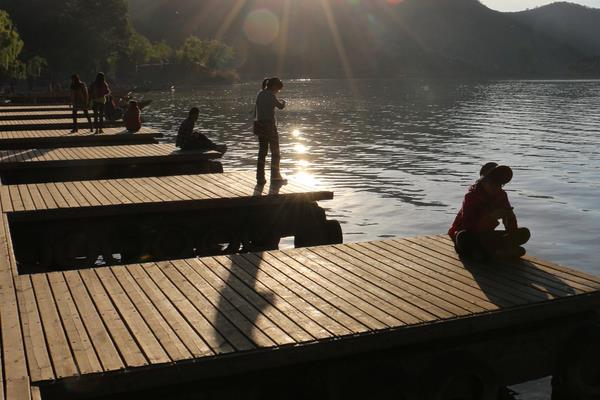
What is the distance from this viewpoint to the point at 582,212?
2114 centimetres

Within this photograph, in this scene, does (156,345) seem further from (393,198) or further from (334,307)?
(393,198)

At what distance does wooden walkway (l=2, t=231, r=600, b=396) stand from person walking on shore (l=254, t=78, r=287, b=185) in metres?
5.21

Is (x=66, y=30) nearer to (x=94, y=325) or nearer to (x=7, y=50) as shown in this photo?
(x=7, y=50)

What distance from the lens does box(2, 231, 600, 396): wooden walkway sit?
652 cm

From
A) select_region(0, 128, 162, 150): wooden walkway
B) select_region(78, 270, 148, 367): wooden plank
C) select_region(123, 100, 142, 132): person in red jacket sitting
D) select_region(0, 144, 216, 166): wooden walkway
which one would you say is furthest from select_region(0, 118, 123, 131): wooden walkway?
select_region(78, 270, 148, 367): wooden plank

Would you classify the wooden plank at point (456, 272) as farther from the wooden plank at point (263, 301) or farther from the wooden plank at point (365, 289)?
the wooden plank at point (263, 301)

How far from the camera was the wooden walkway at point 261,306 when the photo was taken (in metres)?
6.52

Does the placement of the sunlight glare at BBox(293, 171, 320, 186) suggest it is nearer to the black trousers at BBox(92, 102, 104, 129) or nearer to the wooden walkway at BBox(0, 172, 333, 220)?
the black trousers at BBox(92, 102, 104, 129)

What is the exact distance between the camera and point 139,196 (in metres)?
13.9

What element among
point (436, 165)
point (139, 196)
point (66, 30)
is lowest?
point (436, 165)

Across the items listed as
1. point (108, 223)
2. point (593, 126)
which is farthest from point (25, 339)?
point (593, 126)

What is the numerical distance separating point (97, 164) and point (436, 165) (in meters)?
16.3

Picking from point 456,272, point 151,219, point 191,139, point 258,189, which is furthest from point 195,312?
point 191,139

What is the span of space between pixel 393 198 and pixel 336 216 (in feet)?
11.1
